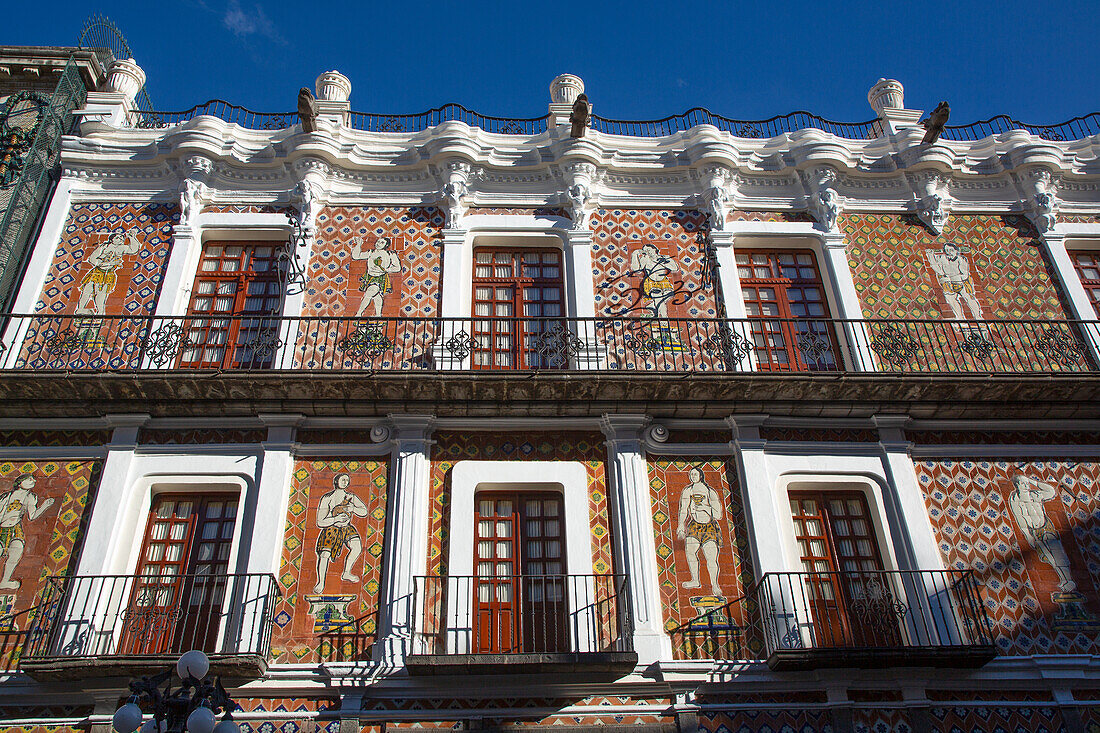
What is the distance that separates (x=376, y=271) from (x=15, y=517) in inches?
199

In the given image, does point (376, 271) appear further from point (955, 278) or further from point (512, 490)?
point (955, 278)

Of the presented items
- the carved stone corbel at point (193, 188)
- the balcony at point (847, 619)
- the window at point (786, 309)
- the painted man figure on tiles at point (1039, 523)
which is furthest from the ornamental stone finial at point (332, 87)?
the painted man figure on tiles at point (1039, 523)

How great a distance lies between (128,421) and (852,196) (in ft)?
33.4

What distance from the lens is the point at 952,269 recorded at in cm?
1260

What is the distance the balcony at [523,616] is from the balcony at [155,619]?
1.58 metres

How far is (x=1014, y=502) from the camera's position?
34.0ft

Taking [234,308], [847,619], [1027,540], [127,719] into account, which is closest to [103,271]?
[234,308]

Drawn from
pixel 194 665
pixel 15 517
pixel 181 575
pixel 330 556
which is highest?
pixel 15 517

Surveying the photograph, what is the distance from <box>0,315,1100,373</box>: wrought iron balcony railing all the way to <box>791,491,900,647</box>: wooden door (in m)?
1.85

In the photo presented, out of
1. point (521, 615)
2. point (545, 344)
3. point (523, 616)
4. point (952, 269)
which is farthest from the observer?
point (952, 269)

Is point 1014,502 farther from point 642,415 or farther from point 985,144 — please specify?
point 985,144

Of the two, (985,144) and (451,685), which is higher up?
(985,144)

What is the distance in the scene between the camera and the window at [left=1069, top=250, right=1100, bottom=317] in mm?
12609

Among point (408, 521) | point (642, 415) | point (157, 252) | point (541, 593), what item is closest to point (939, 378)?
point (642, 415)
